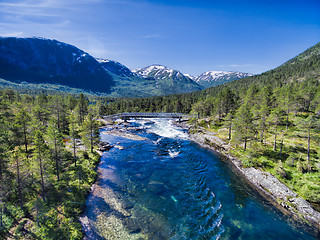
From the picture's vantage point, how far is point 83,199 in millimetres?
24797

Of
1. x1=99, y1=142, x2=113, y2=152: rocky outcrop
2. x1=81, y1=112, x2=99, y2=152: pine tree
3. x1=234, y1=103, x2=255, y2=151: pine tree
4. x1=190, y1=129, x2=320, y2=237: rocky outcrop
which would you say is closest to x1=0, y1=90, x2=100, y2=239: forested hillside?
x1=81, y1=112, x2=99, y2=152: pine tree

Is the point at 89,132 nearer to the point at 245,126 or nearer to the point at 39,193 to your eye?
the point at 39,193

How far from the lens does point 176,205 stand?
2523cm

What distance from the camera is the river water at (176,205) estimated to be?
2028 cm

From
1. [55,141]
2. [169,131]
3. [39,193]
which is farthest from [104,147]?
[169,131]

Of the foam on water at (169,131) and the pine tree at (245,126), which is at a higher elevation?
the pine tree at (245,126)

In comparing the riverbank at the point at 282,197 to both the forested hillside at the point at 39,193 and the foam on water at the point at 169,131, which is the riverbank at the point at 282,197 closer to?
the foam on water at the point at 169,131

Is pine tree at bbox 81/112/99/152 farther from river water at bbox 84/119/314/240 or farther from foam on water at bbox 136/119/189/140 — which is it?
foam on water at bbox 136/119/189/140

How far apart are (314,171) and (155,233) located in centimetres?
3392

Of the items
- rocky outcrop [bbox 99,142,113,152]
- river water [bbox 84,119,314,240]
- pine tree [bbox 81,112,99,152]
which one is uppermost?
pine tree [bbox 81,112,99,152]

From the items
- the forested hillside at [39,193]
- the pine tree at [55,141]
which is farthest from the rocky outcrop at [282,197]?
the pine tree at [55,141]

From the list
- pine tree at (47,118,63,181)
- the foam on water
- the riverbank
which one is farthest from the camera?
the foam on water

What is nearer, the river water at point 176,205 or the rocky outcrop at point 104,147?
the river water at point 176,205

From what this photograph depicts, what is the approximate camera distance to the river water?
2028 cm
